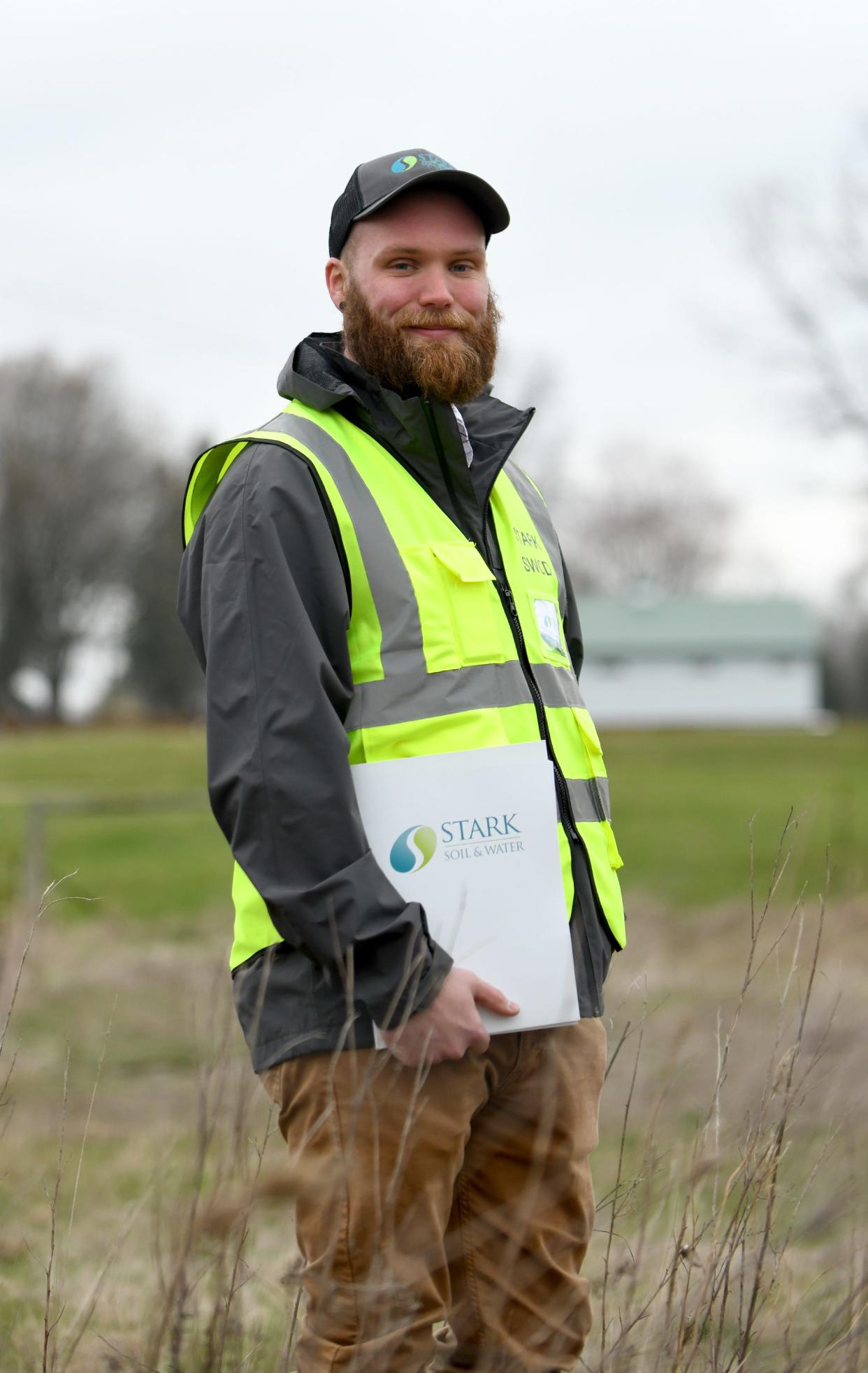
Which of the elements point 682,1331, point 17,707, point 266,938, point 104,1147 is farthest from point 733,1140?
point 17,707

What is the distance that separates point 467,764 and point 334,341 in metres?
0.94

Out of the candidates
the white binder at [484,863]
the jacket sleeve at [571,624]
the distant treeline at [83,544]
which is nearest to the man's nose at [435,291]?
the jacket sleeve at [571,624]

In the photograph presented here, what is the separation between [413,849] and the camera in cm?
253

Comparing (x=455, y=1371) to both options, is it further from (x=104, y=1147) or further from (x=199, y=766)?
(x=199, y=766)

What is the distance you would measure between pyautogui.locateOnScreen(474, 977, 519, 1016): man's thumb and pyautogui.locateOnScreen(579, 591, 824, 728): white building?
52.0m

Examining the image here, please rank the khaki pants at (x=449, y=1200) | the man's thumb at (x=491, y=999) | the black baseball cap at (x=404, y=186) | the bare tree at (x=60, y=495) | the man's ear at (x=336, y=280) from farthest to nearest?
the bare tree at (x=60, y=495) < the man's ear at (x=336, y=280) < the black baseball cap at (x=404, y=186) < the man's thumb at (x=491, y=999) < the khaki pants at (x=449, y=1200)

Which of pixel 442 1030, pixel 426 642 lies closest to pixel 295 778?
pixel 426 642

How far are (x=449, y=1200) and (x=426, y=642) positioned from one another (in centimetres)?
90

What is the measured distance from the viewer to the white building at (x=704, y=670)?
2165 inches

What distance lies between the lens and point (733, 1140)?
8.33 feet

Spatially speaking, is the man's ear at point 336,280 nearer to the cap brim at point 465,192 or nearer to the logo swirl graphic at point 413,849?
the cap brim at point 465,192

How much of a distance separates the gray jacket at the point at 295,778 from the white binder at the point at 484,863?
0.33 ft

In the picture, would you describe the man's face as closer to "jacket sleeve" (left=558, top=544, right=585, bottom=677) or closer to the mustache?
the mustache

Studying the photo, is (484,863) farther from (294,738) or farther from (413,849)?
(294,738)
